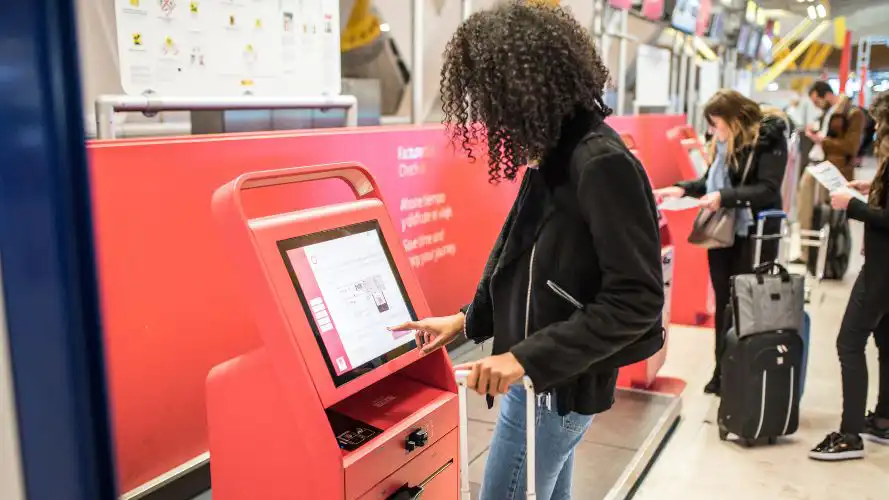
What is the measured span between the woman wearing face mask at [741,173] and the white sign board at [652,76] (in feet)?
13.9

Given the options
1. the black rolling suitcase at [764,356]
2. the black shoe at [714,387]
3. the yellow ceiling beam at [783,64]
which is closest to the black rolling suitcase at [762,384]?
the black rolling suitcase at [764,356]

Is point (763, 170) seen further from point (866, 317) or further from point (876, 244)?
point (866, 317)

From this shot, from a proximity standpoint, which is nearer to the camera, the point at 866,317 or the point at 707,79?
the point at 866,317

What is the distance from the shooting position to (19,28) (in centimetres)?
69

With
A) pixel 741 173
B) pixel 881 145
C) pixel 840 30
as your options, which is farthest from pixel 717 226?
pixel 840 30

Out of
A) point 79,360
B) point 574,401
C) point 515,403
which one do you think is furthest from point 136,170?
point 79,360

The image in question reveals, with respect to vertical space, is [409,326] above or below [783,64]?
below

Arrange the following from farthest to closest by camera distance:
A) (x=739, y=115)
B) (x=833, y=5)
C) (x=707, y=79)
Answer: (x=833, y=5)
(x=707, y=79)
(x=739, y=115)

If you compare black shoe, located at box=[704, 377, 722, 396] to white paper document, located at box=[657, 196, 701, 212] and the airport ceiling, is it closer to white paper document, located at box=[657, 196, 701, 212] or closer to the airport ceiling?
white paper document, located at box=[657, 196, 701, 212]

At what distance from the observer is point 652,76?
28.0 ft

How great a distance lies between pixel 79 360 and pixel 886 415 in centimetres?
384

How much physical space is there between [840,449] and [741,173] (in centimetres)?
141

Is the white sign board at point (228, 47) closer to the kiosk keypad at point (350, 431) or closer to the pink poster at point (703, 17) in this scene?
the kiosk keypad at point (350, 431)

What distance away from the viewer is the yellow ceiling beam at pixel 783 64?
64.0 feet
